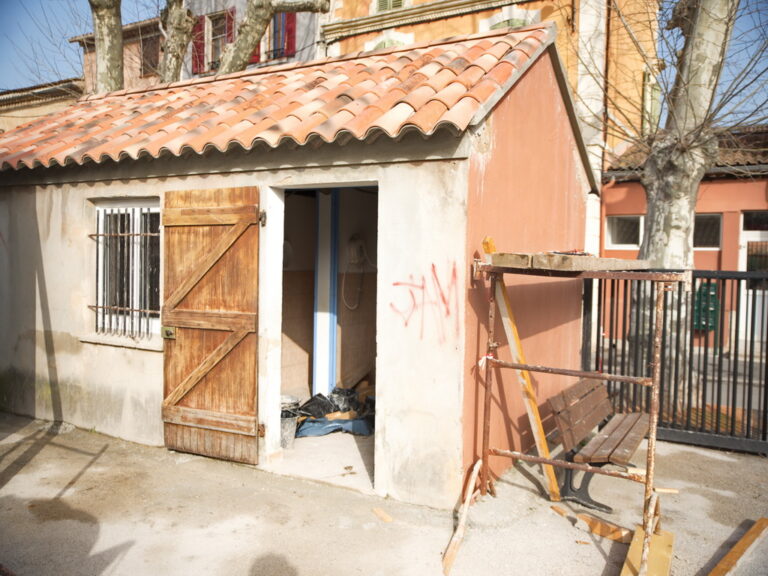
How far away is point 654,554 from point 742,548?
2.39 feet

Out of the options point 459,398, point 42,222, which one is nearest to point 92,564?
point 459,398

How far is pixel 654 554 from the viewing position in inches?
163

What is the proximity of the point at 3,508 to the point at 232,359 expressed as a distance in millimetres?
2146

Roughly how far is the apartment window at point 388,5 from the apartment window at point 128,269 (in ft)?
40.2

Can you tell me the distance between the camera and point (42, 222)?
7207 mm

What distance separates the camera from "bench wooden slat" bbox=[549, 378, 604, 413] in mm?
5158

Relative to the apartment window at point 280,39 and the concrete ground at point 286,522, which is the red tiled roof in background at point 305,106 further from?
the apartment window at point 280,39

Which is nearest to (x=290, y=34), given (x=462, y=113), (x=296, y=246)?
(x=296, y=246)

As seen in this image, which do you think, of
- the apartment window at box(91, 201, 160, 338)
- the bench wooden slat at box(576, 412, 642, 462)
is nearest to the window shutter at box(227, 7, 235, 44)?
the apartment window at box(91, 201, 160, 338)

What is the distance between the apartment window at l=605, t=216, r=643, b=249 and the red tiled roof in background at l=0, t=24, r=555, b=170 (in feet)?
32.0

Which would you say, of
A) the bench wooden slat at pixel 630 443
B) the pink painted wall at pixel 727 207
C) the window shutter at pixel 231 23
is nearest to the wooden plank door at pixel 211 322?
the bench wooden slat at pixel 630 443

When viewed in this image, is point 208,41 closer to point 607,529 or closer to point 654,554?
point 607,529

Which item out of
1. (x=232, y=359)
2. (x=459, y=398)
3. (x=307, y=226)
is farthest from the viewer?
(x=307, y=226)

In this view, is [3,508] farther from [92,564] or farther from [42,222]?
[42,222]
